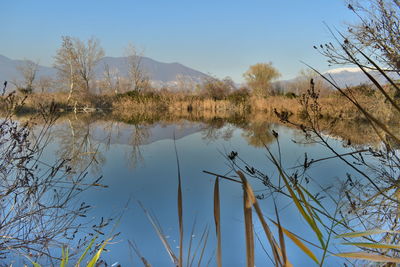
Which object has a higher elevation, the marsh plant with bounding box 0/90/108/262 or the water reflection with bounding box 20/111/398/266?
the marsh plant with bounding box 0/90/108/262

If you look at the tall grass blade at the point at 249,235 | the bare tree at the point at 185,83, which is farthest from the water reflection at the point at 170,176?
the bare tree at the point at 185,83

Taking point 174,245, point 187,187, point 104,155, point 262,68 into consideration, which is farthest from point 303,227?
point 262,68

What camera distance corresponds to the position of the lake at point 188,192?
2.64 metres

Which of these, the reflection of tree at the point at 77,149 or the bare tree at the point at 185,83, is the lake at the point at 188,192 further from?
the bare tree at the point at 185,83

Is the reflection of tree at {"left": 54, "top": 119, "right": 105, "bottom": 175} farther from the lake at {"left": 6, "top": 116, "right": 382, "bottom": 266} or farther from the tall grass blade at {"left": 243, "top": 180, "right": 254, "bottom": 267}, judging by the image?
the tall grass blade at {"left": 243, "top": 180, "right": 254, "bottom": 267}

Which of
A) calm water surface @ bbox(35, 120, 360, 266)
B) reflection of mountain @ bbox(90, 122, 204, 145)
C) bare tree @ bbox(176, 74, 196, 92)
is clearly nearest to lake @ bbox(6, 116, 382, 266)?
calm water surface @ bbox(35, 120, 360, 266)

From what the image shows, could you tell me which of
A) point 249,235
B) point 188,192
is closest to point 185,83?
point 188,192

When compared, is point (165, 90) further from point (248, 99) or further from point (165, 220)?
point (165, 220)

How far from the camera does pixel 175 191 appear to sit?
4.41 meters

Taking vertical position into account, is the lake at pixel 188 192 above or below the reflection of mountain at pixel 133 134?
below

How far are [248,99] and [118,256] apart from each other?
706 inches

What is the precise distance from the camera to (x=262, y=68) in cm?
3809

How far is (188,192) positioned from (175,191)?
247 millimetres

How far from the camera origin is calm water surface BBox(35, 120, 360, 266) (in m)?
2.72
